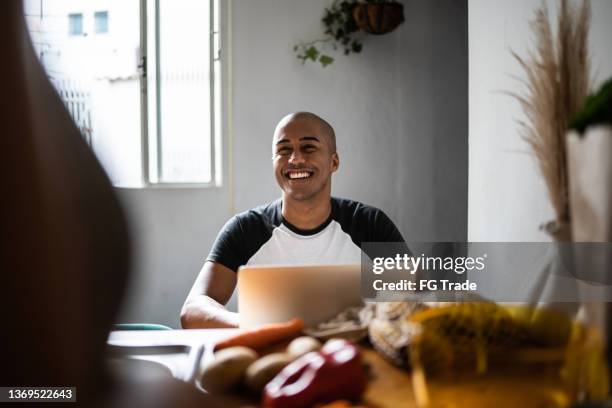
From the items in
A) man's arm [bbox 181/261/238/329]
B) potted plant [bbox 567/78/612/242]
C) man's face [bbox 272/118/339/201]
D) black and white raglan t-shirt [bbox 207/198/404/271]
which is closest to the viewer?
potted plant [bbox 567/78/612/242]

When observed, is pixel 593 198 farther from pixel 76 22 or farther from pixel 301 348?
pixel 76 22

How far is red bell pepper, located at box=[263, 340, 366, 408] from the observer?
59cm

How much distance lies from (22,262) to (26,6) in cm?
12

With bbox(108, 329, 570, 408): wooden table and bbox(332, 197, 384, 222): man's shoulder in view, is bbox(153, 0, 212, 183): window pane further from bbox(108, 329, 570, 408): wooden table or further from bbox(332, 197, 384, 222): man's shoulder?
bbox(108, 329, 570, 408): wooden table

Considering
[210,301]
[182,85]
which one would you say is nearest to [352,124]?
[182,85]

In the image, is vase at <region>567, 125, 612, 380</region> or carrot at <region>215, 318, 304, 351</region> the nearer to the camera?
vase at <region>567, 125, 612, 380</region>

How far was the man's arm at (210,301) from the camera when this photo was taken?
1.37m

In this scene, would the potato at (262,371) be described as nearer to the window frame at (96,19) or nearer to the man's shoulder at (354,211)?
the man's shoulder at (354,211)

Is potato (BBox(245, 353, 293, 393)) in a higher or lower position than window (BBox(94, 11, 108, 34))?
lower

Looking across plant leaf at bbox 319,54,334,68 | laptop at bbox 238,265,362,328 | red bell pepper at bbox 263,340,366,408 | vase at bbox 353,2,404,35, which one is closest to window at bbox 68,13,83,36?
plant leaf at bbox 319,54,334,68

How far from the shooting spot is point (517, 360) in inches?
21.4

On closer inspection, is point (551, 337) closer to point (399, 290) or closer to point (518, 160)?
point (399, 290)

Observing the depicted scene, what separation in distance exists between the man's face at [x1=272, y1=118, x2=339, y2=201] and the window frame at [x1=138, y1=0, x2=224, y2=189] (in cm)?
119

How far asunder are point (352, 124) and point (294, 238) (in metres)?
1.49
